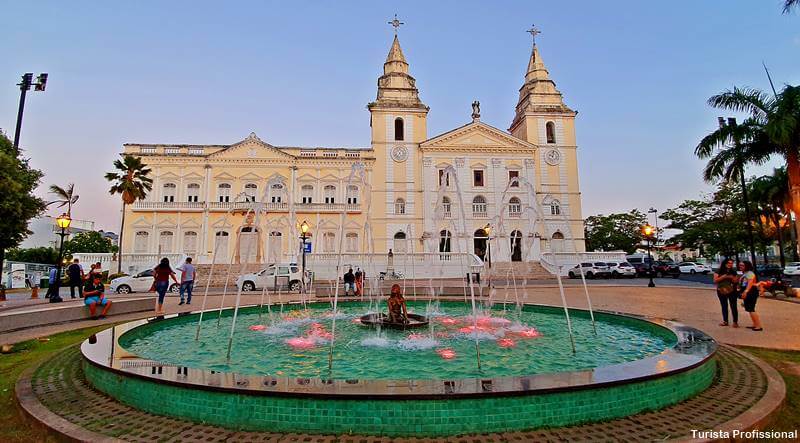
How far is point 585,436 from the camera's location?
3572 millimetres

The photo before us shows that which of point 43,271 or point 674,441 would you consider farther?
point 43,271

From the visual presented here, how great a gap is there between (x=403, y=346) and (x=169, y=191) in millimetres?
38542

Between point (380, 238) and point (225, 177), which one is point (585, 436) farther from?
point (225, 177)

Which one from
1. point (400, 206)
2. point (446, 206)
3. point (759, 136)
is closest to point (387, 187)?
point (400, 206)

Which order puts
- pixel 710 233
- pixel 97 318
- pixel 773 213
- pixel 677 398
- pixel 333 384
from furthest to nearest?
pixel 710 233
pixel 773 213
pixel 97 318
pixel 677 398
pixel 333 384

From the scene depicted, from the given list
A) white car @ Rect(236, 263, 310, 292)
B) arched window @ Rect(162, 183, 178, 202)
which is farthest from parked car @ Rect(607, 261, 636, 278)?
arched window @ Rect(162, 183, 178, 202)

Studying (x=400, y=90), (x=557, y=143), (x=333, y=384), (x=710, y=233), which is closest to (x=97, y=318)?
(x=333, y=384)

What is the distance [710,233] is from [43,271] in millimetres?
71989

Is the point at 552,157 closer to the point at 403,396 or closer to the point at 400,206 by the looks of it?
the point at 400,206

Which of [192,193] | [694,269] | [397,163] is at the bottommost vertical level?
[694,269]

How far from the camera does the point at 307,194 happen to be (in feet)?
131

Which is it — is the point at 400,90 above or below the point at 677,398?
above

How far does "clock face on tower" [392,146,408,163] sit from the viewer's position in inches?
1622

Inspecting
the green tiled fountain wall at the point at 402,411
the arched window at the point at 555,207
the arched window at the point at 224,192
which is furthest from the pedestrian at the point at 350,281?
the arched window at the point at 555,207
